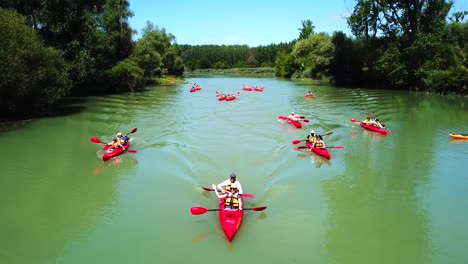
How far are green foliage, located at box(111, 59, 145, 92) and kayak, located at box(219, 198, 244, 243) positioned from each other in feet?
122

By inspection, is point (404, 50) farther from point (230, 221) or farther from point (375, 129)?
point (230, 221)

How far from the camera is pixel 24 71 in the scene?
2470 cm

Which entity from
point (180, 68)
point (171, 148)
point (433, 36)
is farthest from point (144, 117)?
point (180, 68)

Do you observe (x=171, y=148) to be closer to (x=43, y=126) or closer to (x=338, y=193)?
(x=338, y=193)

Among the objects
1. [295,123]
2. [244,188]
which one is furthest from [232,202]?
[295,123]

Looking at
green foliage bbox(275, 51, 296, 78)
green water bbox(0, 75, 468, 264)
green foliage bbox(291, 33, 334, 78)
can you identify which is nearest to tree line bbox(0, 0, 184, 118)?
green water bbox(0, 75, 468, 264)

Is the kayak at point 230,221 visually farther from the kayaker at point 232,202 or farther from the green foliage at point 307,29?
the green foliage at point 307,29

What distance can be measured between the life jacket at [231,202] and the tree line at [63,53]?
17.9 meters

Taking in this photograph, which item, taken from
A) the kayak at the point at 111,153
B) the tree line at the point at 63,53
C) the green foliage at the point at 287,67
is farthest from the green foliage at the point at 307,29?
the kayak at the point at 111,153

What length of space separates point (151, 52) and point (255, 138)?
36.1 meters

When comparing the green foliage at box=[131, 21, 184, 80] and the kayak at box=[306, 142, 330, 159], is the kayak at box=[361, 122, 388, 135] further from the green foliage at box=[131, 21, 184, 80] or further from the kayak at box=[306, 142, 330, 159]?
the green foliage at box=[131, 21, 184, 80]

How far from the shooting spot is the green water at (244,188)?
33.9 feet

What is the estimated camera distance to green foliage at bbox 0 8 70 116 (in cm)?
2339

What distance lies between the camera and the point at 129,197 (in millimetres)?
13938
